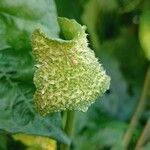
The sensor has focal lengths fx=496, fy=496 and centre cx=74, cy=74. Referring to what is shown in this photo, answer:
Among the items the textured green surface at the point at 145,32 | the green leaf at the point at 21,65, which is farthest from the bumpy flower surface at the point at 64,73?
the textured green surface at the point at 145,32

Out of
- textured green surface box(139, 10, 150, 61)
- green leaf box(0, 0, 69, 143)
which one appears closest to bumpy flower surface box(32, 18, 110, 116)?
green leaf box(0, 0, 69, 143)

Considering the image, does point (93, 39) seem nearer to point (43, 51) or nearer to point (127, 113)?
point (127, 113)

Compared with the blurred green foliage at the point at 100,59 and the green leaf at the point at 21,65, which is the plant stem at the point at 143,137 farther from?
the green leaf at the point at 21,65

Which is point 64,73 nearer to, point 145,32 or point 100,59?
point 145,32

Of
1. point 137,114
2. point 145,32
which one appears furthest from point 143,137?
point 145,32

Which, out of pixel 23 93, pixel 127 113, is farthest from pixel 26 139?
pixel 127 113

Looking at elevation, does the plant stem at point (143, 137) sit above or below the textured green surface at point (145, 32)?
below

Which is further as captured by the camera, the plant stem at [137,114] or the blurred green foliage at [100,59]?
the plant stem at [137,114]
